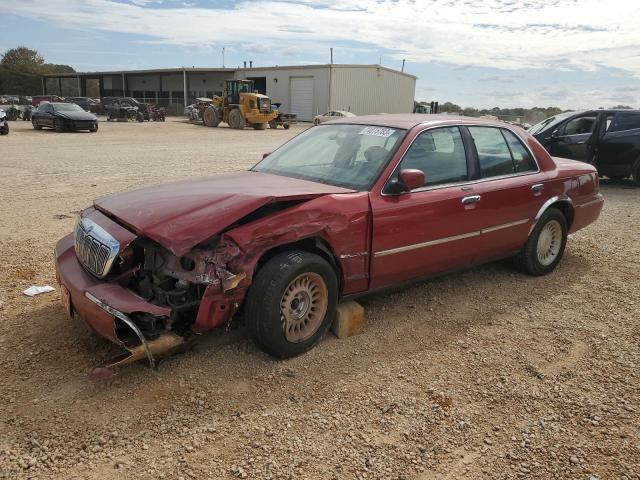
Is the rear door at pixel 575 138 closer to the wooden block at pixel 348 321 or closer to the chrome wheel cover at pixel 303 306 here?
the wooden block at pixel 348 321

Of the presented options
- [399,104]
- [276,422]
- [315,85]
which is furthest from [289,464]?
[399,104]

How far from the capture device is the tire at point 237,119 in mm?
32188

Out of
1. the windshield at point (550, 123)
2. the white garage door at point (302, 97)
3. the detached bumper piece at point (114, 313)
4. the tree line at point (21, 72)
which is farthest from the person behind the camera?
the tree line at point (21, 72)

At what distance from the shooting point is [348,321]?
392 centimetres

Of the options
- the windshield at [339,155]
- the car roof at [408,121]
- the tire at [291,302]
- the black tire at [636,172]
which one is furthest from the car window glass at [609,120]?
the tire at [291,302]

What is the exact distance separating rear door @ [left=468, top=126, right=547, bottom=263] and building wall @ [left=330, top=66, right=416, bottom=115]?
130 ft

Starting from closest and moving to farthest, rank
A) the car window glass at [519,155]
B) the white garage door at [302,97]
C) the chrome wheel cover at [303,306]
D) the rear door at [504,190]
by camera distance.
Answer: the chrome wheel cover at [303,306] < the rear door at [504,190] < the car window glass at [519,155] < the white garage door at [302,97]

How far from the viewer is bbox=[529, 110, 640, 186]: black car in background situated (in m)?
11.1

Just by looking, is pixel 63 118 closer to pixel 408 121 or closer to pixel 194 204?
pixel 408 121

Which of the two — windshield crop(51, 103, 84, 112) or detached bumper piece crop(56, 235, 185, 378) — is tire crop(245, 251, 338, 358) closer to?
detached bumper piece crop(56, 235, 185, 378)

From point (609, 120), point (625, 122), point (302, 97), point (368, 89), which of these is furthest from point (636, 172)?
point (302, 97)

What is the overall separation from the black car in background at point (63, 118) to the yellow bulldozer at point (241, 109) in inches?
361

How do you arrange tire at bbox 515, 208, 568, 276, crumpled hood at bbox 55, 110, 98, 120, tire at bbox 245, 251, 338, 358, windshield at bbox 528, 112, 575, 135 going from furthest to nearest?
crumpled hood at bbox 55, 110, 98, 120 < windshield at bbox 528, 112, 575, 135 < tire at bbox 515, 208, 568, 276 < tire at bbox 245, 251, 338, 358

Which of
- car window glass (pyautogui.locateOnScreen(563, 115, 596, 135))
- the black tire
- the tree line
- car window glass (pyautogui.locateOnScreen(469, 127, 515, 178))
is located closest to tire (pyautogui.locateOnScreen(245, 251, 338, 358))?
car window glass (pyautogui.locateOnScreen(469, 127, 515, 178))
